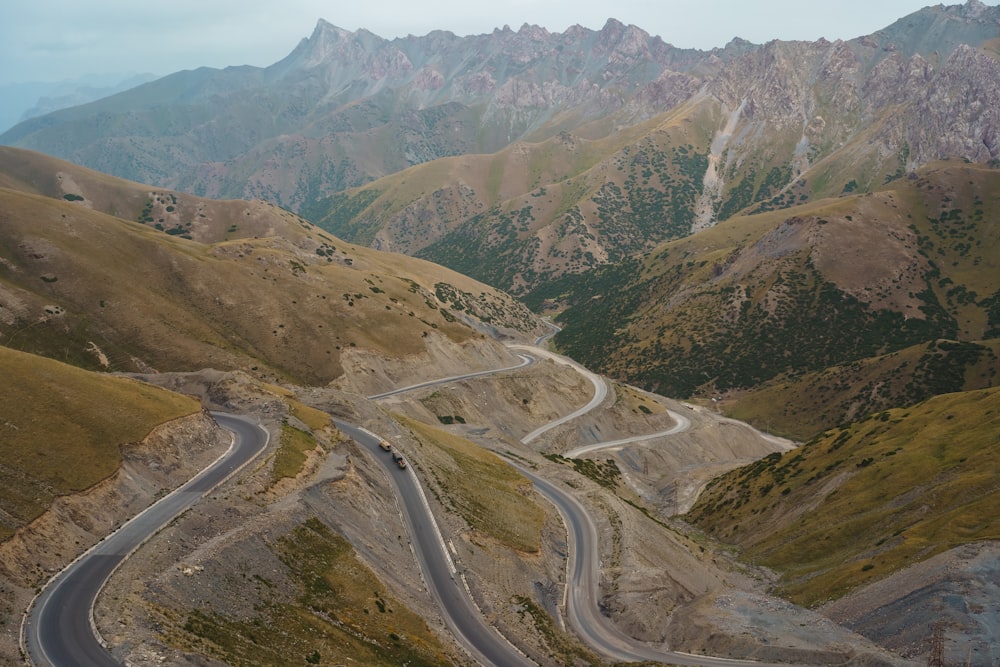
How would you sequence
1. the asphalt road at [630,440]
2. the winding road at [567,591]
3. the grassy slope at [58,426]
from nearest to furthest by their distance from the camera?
the grassy slope at [58,426], the winding road at [567,591], the asphalt road at [630,440]

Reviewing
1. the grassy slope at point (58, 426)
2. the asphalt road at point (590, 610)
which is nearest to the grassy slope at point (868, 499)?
the asphalt road at point (590, 610)

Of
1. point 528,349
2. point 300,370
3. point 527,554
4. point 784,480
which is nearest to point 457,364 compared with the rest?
point 300,370

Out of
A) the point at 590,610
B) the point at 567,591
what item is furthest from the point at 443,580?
the point at 590,610

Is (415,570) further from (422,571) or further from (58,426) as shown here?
(58,426)

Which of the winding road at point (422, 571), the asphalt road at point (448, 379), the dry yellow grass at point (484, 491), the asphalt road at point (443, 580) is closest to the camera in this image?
the winding road at point (422, 571)

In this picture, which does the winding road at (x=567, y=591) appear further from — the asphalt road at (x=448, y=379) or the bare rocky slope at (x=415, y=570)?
the asphalt road at (x=448, y=379)

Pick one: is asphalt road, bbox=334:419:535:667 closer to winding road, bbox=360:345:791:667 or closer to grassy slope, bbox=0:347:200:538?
winding road, bbox=360:345:791:667

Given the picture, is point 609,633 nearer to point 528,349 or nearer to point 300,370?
point 300,370
